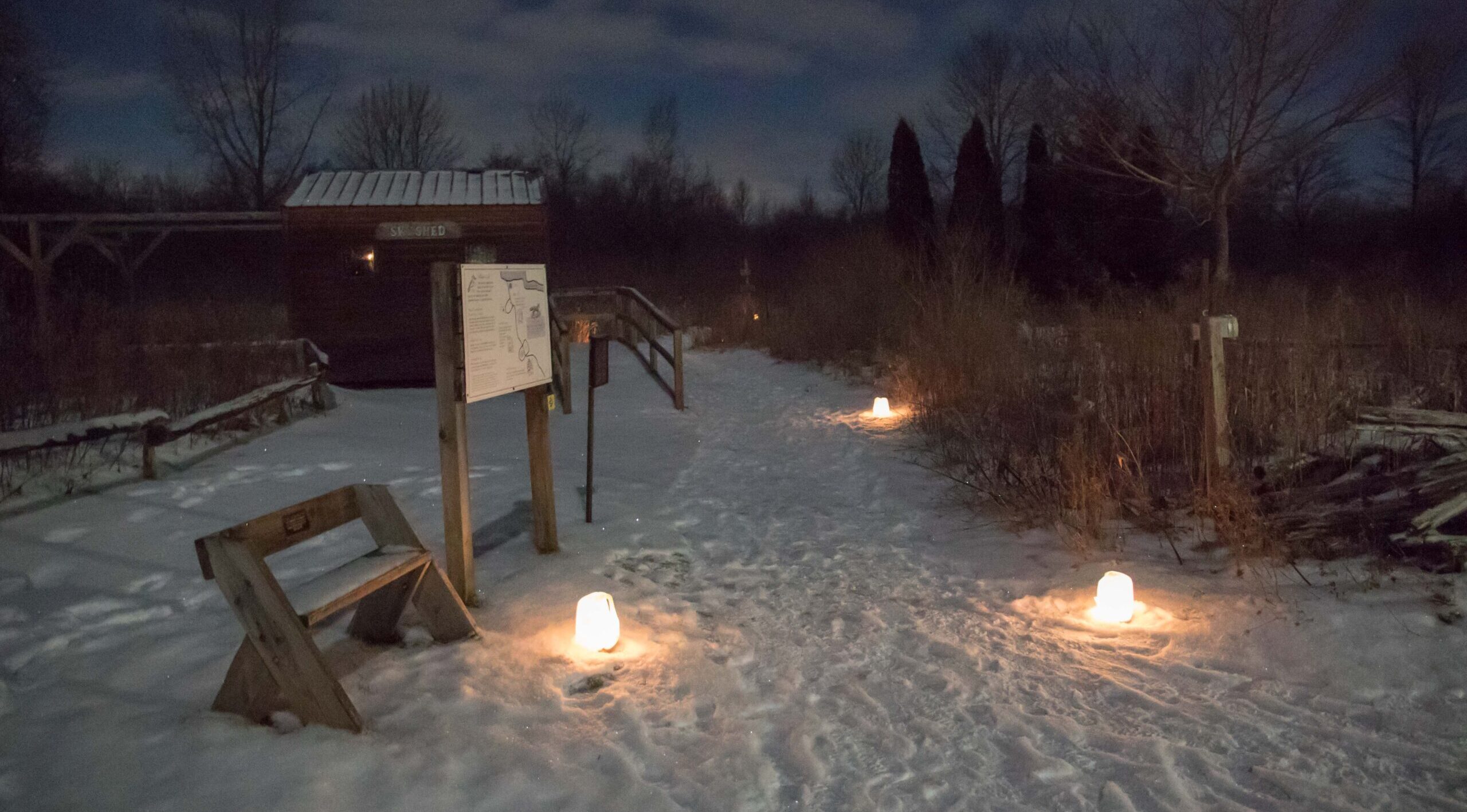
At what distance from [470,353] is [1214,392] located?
439cm

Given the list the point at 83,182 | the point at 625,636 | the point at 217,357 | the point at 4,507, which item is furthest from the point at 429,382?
the point at 83,182

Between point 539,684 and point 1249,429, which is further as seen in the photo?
point 1249,429

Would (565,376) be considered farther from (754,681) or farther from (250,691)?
(250,691)

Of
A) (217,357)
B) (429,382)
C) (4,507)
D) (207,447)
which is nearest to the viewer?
(4,507)

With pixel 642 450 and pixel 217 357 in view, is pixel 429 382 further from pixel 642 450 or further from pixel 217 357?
pixel 642 450

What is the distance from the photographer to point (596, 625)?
4363 mm

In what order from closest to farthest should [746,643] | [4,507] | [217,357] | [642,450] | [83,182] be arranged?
1. [746,643]
2. [4,507]
3. [642,450]
4. [217,357]
5. [83,182]

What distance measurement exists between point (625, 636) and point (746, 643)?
1.91ft

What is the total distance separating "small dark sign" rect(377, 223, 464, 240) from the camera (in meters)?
14.9

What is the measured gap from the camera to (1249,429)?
669 cm

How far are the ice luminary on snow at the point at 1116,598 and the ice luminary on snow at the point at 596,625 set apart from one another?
93.5 inches

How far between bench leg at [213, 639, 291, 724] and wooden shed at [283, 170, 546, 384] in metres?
11.7

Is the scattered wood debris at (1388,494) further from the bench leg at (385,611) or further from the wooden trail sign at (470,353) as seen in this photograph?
the bench leg at (385,611)

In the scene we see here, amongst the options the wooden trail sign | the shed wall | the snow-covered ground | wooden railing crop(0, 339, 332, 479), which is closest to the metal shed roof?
the shed wall
